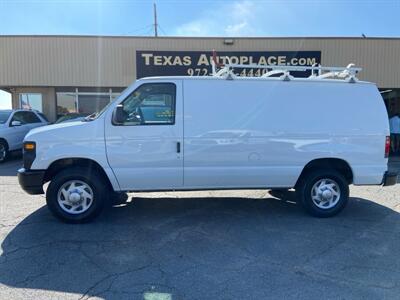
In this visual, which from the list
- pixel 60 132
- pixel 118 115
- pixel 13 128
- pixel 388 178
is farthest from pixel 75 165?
pixel 13 128

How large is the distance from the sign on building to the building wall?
0.23m

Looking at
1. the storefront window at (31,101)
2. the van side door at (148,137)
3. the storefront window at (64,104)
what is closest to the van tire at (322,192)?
the van side door at (148,137)

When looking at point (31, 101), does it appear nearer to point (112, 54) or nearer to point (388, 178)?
point (112, 54)

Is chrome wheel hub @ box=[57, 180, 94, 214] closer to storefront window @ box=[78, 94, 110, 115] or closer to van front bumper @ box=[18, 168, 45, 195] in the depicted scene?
van front bumper @ box=[18, 168, 45, 195]

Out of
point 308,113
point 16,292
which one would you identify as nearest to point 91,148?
point 16,292

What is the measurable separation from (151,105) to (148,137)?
481mm

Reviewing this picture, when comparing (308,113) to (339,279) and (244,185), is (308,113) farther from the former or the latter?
(339,279)

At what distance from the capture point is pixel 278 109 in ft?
17.9

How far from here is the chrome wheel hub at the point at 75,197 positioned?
5230 mm

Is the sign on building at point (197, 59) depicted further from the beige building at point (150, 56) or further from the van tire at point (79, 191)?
the van tire at point (79, 191)

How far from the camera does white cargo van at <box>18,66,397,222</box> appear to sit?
513cm

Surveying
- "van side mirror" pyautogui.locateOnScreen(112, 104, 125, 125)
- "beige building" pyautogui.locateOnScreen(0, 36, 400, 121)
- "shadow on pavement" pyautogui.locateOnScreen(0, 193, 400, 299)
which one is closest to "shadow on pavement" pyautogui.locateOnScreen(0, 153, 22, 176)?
"beige building" pyautogui.locateOnScreen(0, 36, 400, 121)

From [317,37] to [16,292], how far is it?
15.3 metres

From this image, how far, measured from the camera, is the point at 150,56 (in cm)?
1540
